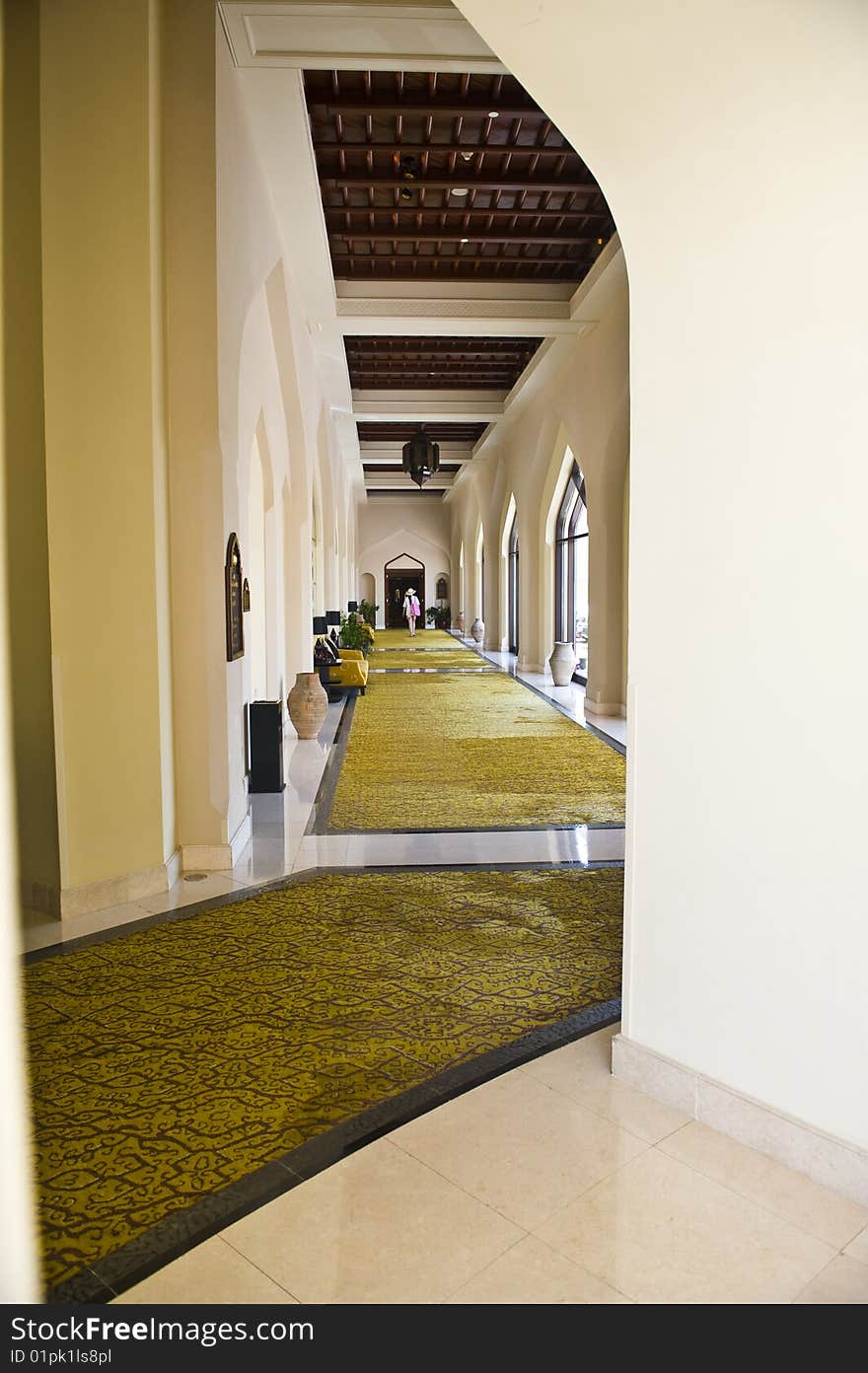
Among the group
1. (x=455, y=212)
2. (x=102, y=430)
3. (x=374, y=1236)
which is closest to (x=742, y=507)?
(x=374, y=1236)

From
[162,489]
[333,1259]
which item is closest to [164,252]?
[162,489]

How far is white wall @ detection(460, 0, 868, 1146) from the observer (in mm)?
2416

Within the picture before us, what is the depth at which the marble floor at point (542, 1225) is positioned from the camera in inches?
84.4

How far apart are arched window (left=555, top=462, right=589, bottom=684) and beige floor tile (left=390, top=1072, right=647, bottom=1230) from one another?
12871mm

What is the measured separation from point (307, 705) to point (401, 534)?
24135 mm

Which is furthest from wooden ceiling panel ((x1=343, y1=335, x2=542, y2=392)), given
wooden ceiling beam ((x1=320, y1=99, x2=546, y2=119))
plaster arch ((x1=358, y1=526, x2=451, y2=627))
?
plaster arch ((x1=358, y1=526, x2=451, y2=627))

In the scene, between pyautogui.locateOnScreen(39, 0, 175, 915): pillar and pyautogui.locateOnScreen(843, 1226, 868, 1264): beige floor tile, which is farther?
pyautogui.locateOnScreen(39, 0, 175, 915): pillar

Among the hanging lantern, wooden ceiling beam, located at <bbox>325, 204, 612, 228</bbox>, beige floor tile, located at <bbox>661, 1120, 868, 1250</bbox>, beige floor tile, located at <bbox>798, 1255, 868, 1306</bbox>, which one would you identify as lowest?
beige floor tile, located at <bbox>798, 1255, 868, 1306</bbox>

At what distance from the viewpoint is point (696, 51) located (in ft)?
8.30

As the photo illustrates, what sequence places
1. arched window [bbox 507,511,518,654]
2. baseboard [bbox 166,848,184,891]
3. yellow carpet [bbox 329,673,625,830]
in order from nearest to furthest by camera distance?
baseboard [bbox 166,848,184,891] < yellow carpet [bbox 329,673,625,830] < arched window [bbox 507,511,518,654]

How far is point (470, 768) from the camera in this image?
829cm

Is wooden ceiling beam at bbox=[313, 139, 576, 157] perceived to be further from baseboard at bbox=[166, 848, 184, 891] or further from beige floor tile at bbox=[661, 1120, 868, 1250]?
beige floor tile at bbox=[661, 1120, 868, 1250]

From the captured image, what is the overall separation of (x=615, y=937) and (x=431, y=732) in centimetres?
598
